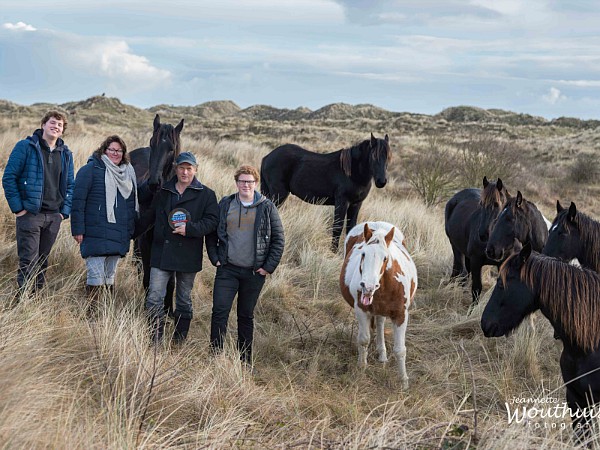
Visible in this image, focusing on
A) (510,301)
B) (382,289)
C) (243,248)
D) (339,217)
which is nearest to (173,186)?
(243,248)

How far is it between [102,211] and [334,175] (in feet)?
17.7

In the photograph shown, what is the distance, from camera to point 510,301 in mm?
3996

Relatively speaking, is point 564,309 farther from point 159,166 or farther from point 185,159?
point 159,166

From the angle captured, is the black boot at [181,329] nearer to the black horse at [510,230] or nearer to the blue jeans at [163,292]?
the blue jeans at [163,292]

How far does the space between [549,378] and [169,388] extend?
3.80 metres

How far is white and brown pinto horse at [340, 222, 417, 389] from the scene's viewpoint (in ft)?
15.7

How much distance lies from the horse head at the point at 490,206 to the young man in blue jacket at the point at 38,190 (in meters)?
4.77

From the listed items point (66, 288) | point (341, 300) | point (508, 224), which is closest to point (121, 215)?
point (66, 288)

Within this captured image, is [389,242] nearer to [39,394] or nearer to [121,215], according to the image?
[121,215]

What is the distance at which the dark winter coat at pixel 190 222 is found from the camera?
500 cm

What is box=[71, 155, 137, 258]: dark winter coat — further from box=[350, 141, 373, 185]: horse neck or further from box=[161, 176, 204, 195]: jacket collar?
box=[350, 141, 373, 185]: horse neck

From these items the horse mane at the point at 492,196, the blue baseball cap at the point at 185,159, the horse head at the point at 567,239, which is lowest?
the horse head at the point at 567,239

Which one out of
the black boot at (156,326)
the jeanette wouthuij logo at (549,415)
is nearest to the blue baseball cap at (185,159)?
the black boot at (156,326)

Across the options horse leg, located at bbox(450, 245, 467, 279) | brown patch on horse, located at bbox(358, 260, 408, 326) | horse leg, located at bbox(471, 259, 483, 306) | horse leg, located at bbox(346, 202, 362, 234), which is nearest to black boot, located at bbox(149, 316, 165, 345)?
brown patch on horse, located at bbox(358, 260, 408, 326)
